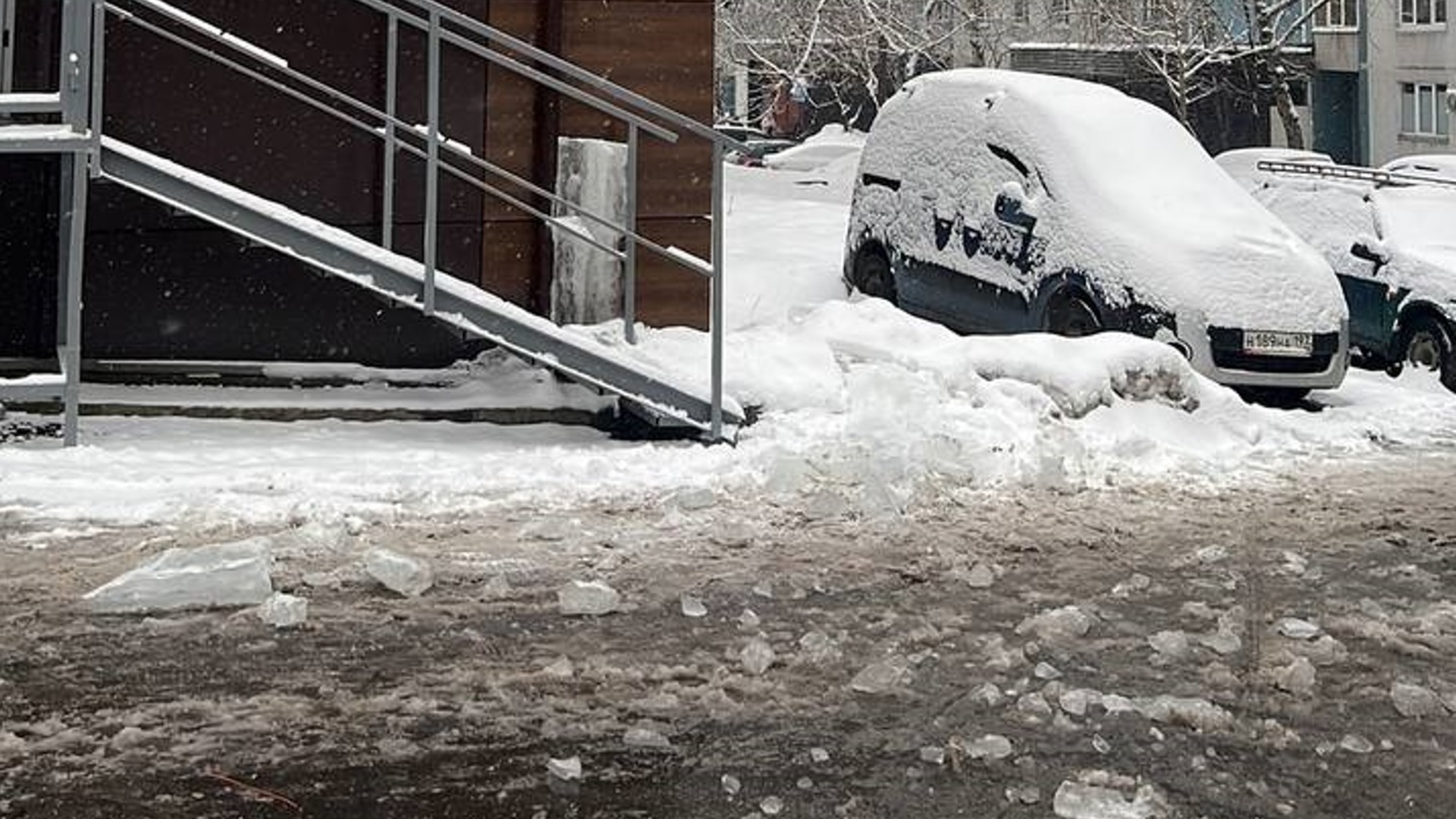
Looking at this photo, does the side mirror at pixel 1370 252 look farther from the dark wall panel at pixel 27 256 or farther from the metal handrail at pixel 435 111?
the dark wall panel at pixel 27 256

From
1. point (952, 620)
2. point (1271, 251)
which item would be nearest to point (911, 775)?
point (952, 620)

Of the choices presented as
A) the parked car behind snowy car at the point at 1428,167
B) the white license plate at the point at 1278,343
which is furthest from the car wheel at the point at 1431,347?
the parked car behind snowy car at the point at 1428,167

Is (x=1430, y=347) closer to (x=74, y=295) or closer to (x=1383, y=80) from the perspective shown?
(x=74, y=295)

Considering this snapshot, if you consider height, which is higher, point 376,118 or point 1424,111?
point 1424,111

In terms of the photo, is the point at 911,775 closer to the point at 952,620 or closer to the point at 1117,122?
the point at 952,620

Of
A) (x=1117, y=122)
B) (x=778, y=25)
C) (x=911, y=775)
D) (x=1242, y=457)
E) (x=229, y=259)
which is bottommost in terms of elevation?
(x=911, y=775)

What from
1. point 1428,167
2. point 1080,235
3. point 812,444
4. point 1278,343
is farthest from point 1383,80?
point 812,444

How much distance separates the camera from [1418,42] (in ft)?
146

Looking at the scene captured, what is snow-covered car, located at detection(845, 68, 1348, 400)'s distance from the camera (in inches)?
443

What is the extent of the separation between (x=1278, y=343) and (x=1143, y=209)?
131 centimetres

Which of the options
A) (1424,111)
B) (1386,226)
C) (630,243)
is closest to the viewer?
(630,243)

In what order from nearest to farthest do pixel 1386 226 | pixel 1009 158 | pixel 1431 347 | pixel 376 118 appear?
pixel 376 118 < pixel 1009 158 < pixel 1431 347 < pixel 1386 226

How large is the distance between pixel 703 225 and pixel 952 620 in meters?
4.83

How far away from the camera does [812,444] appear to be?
27.7ft
